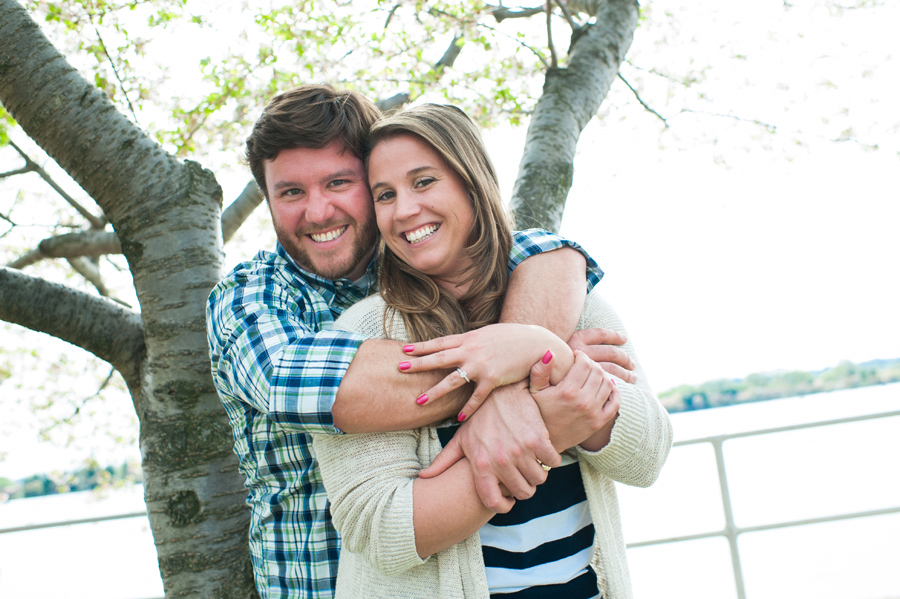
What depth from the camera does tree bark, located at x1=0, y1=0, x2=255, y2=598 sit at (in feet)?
6.79

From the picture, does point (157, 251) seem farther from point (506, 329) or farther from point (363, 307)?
point (506, 329)

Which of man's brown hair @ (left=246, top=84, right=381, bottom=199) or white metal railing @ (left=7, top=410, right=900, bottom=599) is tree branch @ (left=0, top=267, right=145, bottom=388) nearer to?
white metal railing @ (left=7, top=410, right=900, bottom=599)

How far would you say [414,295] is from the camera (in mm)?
1548

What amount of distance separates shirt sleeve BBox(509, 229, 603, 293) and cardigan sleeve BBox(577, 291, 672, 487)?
339 millimetres

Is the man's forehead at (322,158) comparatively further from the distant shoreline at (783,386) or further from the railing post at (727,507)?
the distant shoreline at (783,386)

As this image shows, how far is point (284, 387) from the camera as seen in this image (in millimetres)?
1203

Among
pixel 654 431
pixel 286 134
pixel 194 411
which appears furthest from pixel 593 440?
pixel 194 411

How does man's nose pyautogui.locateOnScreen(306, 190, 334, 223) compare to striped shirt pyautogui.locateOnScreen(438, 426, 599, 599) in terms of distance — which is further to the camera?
man's nose pyautogui.locateOnScreen(306, 190, 334, 223)

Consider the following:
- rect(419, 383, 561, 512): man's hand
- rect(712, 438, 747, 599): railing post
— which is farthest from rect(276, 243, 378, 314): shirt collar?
rect(712, 438, 747, 599): railing post

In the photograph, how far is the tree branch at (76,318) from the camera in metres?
2.38

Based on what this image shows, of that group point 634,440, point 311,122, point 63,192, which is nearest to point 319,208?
point 311,122

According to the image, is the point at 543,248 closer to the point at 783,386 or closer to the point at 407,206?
the point at 407,206

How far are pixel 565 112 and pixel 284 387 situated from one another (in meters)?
2.30

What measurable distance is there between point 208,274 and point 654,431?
5.67 feet
